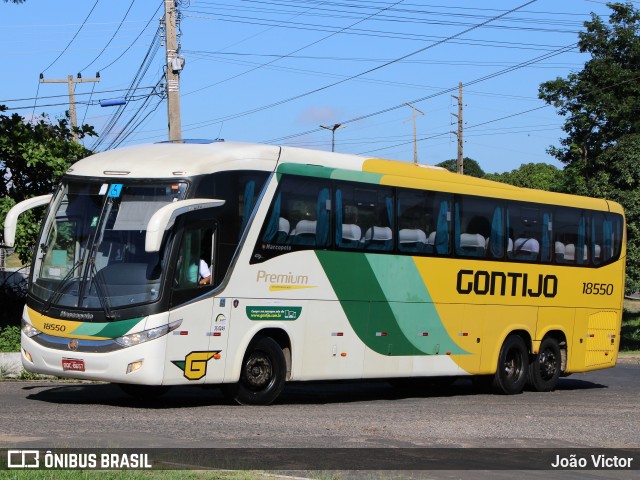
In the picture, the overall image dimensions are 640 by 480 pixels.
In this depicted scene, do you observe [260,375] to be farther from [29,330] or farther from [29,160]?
[29,160]

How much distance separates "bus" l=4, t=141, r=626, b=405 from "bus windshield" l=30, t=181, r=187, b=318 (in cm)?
2

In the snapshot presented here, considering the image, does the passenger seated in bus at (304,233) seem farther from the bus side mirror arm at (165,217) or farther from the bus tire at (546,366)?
the bus tire at (546,366)

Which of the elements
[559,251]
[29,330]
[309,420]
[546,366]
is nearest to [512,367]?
[546,366]

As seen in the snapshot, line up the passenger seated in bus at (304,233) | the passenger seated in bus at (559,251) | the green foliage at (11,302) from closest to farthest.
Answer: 1. the passenger seated in bus at (304,233)
2. the passenger seated in bus at (559,251)
3. the green foliage at (11,302)


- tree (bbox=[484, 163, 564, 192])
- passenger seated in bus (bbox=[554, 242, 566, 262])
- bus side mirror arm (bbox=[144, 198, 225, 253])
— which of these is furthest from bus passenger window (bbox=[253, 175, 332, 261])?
tree (bbox=[484, 163, 564, 192])

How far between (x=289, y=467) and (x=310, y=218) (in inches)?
268

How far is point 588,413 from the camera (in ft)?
55.9

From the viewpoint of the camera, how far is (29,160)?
23125mm

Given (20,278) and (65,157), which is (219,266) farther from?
(20,278)

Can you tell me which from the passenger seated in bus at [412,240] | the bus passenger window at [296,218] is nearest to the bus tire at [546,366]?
the passenger seated in bus at [412,240]

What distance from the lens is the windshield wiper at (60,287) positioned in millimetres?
14820

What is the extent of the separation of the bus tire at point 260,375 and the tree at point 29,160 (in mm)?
8526

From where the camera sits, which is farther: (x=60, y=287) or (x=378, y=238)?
(x=378, y=238)

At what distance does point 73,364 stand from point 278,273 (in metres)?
3.26
